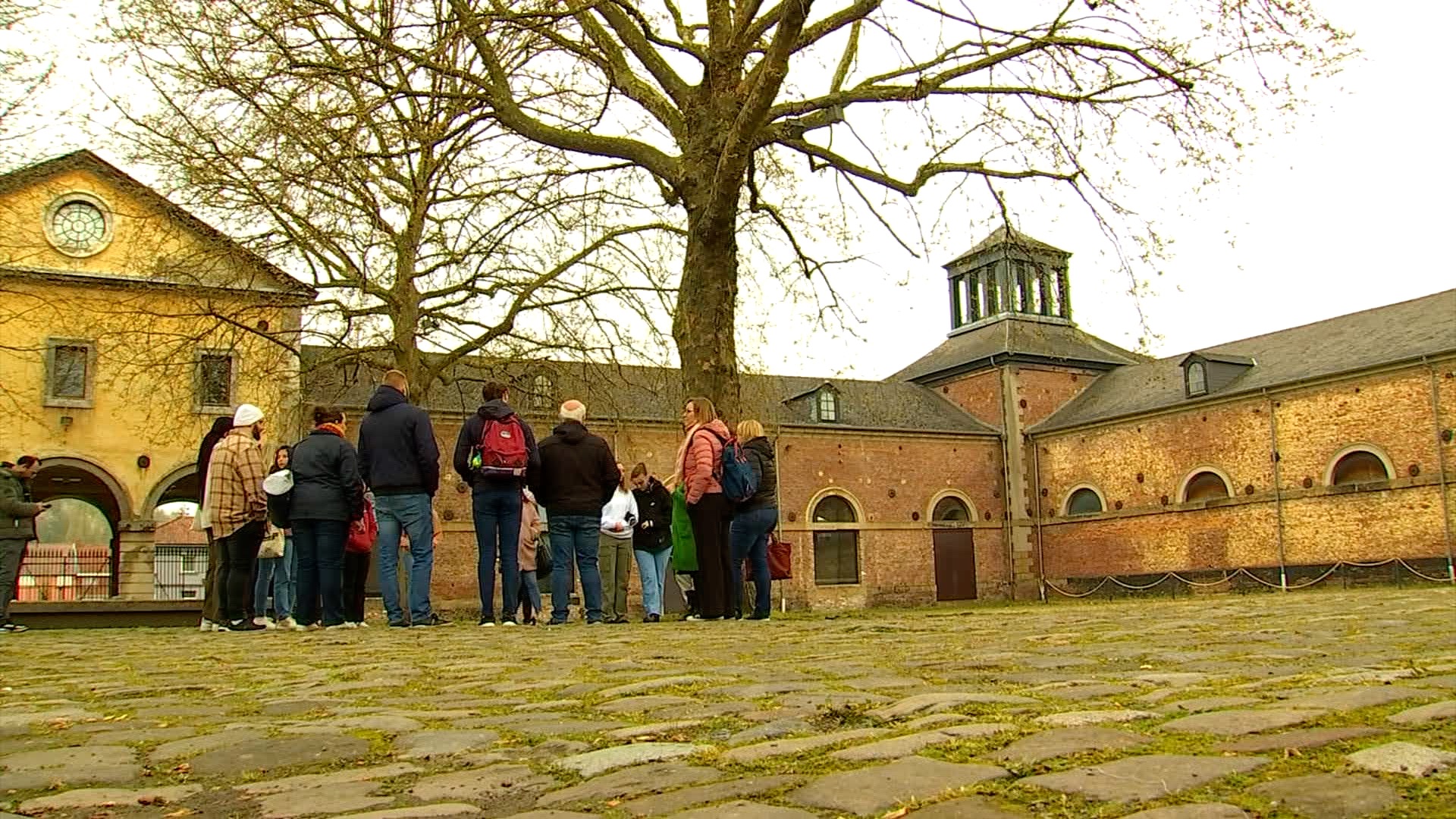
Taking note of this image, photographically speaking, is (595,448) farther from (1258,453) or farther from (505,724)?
(1258,453)

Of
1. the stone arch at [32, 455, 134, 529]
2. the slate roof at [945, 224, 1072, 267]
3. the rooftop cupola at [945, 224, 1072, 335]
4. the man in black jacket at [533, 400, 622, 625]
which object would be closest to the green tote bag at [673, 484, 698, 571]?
the man in black jacket at [533, 400, 622, 625]

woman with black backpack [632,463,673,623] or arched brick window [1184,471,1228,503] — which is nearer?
woman with black backpack [632,463,673,623]

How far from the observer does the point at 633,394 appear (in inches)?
1323

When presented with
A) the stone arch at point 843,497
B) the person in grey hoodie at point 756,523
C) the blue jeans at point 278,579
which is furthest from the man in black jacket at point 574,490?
the stone arch at point 843,497

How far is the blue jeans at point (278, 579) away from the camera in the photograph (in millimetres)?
12289

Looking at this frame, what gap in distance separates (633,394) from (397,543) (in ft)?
77.6

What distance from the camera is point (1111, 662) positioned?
485 centimetres

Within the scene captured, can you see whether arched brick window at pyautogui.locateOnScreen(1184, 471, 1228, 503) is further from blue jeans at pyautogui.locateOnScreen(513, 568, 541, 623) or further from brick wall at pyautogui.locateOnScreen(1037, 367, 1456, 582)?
blue jeans at pyautogui.locateOnScreen(513, 568, 541, 623)

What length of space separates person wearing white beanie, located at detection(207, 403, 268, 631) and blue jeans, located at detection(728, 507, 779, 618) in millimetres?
4065

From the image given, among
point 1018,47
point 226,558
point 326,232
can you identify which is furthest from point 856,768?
point 326,232

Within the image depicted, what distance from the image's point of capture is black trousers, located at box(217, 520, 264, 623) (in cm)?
1034

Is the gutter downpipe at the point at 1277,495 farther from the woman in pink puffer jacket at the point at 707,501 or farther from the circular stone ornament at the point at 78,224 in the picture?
the circular stone ornament at the point at 78,224

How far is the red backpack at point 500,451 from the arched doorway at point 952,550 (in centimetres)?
2820

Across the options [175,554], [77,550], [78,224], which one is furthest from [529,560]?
[175,554]
